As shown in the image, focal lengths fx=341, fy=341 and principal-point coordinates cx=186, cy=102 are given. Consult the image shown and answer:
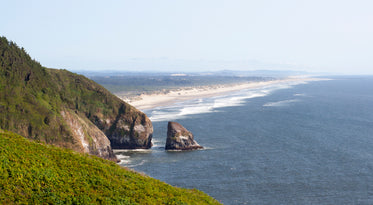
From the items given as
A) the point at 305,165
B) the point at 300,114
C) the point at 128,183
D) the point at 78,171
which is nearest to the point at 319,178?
the point at 305,165

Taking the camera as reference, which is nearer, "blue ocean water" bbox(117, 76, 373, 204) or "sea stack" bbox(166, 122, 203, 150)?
"blue ocean water" bbox(117, 76, 373, 204)

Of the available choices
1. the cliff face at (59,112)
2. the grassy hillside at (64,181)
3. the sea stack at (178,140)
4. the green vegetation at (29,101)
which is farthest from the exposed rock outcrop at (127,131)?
the grassy hillside at (64,181)

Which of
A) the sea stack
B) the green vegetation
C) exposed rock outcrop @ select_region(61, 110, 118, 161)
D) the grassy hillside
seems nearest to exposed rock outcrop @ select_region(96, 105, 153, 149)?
the sea stack

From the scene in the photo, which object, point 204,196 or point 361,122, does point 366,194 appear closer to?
point 204,196

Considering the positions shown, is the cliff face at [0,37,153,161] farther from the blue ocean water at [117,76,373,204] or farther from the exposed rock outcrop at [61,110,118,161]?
the blue ocean water at [117,76,373,204]

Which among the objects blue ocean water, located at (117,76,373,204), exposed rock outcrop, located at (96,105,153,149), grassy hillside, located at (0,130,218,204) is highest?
grassy hillside, located at (0,130,218,204)

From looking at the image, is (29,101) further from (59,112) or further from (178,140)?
(178,140)
